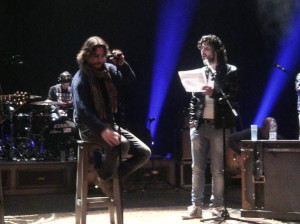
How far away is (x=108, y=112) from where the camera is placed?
4.00 metres

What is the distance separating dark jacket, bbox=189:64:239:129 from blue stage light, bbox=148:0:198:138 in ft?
16.2

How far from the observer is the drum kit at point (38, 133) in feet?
26.7

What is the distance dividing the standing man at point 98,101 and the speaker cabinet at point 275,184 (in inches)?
51.4

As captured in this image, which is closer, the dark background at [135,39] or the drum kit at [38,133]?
the drum kit at [38,133]

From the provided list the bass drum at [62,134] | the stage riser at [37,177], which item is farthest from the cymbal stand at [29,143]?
the stage riser at [37,177]

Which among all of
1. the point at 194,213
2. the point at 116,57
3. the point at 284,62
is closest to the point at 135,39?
the point at 284,62

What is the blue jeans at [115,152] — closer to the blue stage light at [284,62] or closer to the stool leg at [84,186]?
the stool leg at [84,186]

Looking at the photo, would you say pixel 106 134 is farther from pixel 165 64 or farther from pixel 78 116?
pixel 165 64

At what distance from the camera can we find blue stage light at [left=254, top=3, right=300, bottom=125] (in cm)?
924

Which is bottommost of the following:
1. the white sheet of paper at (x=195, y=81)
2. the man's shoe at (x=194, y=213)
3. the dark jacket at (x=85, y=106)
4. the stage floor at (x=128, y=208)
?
the stage floor at (x=128, y=208)

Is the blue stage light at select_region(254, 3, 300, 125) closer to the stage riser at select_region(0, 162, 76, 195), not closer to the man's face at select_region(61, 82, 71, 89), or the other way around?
the man's face at select_region(61, 82, 71, 89)

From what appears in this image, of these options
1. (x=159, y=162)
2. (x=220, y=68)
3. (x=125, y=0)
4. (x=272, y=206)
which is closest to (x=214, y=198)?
(x=272, y=206)

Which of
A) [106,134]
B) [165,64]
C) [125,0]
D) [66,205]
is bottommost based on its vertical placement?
[66,205]

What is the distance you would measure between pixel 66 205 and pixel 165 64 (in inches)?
181
